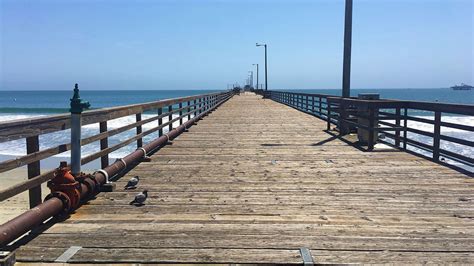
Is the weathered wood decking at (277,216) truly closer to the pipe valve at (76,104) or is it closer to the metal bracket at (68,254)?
the metal bracket at (68,254)

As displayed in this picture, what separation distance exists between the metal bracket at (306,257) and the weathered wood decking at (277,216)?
1.6 inches

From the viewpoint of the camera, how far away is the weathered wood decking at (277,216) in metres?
3.59

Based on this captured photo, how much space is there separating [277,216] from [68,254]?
6.61 feet

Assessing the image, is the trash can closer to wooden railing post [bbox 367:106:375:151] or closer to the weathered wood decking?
wooden railing post [bbox 367:106:375:151]

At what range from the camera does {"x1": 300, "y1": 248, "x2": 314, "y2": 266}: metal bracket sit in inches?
133

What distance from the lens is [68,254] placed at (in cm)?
354

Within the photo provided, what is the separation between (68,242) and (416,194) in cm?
395

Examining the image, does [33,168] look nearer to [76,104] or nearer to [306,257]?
[76,104]

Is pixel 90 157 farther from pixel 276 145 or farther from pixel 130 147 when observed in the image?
pixel 130 147

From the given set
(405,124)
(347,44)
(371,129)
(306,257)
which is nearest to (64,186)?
(306,257)

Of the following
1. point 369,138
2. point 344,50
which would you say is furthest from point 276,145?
point 344,50

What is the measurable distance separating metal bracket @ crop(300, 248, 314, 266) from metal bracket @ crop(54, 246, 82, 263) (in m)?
1.79

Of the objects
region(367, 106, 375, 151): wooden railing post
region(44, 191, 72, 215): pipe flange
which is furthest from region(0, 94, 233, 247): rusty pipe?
region(367, 106, 375, 151): wooden railing post

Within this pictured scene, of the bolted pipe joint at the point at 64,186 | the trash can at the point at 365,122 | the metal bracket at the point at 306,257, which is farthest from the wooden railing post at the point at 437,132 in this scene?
the bolted pipe joint at the point at 64,186
